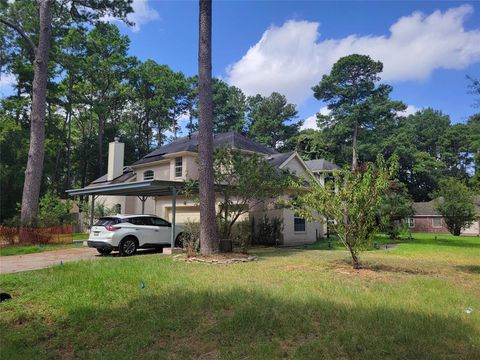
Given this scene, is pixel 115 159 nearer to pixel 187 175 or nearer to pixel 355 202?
pixel 187 175

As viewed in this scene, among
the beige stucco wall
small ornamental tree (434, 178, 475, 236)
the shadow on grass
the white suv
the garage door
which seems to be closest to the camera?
the shadow on grass

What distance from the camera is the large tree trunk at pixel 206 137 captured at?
12812mm

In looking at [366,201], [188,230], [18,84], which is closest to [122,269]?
[188,230]

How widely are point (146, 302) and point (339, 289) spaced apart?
12.2 feet

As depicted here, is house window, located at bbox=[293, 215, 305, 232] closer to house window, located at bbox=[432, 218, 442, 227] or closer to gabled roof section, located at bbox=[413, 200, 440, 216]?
gabled roof section, located at bbox=[413, 200, 440, 216]

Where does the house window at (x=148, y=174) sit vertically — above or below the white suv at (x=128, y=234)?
above

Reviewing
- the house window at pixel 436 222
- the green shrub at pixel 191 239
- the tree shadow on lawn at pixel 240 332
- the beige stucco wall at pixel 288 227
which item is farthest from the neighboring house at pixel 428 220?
the tree shadow on lawn at pixel 240 332

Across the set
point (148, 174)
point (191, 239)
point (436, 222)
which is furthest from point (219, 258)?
point (436, 222)

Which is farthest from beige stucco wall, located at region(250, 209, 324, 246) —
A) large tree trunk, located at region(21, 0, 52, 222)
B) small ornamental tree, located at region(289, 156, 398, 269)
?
large tree trunk, located at region(21, 0, 52, 222)

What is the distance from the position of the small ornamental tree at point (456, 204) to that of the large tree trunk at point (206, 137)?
27983 millimetres

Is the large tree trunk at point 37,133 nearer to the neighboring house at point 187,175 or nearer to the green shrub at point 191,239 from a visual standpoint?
the neighboring house at point 187,175

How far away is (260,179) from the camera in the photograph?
1530 centimetres

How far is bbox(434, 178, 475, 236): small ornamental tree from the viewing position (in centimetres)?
3331

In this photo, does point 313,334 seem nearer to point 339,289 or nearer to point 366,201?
point 339,289
